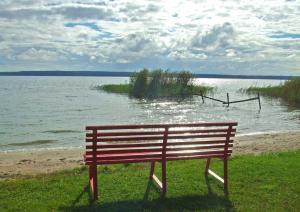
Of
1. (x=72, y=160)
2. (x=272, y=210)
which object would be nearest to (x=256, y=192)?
(x=272, y=210)

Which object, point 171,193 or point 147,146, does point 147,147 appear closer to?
point 147,146

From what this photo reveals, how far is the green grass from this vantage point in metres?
7.32

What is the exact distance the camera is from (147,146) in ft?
26.3

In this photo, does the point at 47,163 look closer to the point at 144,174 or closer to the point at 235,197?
the point at 144,174

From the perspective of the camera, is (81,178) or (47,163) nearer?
(81,178)

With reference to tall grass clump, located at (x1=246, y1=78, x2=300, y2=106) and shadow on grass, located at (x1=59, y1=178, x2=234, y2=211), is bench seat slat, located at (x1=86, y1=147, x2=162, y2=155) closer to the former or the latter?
shadow on grass, located at (x1=59, y1=178, x2=234, y2=211)

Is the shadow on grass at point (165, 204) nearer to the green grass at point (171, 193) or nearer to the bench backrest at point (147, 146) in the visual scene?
the green grass at point (171, 193)

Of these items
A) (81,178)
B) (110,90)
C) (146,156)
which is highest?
(146,156)

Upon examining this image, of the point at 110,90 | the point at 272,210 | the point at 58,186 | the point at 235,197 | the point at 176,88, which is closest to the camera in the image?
the point at 272,210

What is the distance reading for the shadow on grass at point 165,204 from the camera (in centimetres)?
720

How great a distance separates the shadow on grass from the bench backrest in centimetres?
78

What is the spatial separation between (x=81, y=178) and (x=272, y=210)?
4.35m

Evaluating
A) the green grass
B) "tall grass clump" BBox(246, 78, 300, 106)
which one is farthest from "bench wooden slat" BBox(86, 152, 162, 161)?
"tall grass clump" BBox(246, 78, 300, 106)

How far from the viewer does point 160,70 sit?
2931 inches
